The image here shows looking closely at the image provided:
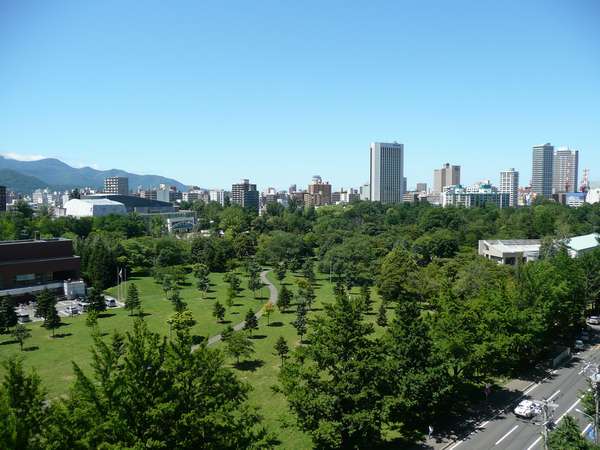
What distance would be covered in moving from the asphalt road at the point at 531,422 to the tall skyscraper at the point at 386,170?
152476mm

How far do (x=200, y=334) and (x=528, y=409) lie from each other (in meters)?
20.8

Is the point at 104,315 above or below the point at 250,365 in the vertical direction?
above

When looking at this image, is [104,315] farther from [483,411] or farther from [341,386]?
[483,411]

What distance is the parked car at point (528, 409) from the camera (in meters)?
19.5

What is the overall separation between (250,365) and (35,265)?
27.3 m

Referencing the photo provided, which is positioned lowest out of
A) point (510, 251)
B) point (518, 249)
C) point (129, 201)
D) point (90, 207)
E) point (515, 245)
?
point (510, 251)

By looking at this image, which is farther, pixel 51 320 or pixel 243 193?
pixel 243 193

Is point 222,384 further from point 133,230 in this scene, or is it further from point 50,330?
point 133,230

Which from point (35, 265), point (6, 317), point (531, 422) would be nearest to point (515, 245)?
point (531, 422)

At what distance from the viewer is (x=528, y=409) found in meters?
19.7

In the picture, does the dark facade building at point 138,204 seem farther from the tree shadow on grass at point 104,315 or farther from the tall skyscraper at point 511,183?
the tall skyscraper at point 511,183

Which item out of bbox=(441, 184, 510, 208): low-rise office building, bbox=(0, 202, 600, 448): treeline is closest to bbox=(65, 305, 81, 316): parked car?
bbox=(0, 202, 600, 448): treeline

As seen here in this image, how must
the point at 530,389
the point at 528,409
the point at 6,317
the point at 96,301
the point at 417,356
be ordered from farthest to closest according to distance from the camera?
1. the point at 96,301
2. the point at 6,317
3. the point at 530,389
4. the point at 528,409
5. the point at 417,356

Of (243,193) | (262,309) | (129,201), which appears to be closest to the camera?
(262,309)
